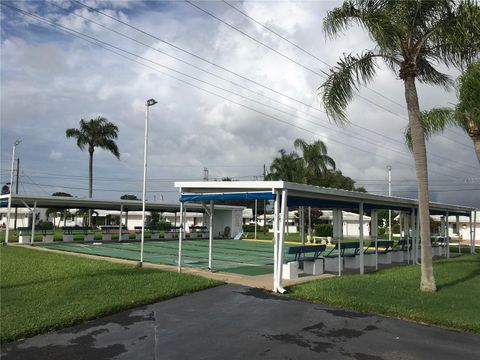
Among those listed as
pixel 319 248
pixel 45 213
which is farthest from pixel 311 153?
pixel 45 213

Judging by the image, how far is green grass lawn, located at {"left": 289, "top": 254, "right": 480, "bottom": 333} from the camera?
8.70 metres

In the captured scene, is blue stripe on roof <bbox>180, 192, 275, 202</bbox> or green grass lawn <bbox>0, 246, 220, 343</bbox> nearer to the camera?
green grass lawn <bbox>0, 246, 220, 343</bbox>

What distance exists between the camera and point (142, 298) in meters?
9.60

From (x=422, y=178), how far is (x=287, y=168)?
34.4 m

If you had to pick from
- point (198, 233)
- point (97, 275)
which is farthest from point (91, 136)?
point (97, 275)

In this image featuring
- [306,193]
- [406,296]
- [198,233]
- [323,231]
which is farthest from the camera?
[323,231]

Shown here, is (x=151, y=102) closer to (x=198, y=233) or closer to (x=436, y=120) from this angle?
(x=436, y=120)

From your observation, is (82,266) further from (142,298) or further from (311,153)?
(311,153)

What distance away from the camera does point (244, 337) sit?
23.5 ft

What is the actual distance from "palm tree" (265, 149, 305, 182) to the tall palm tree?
2.65 feet

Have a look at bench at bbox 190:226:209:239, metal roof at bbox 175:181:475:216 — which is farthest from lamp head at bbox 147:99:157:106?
bench at bbox 190:226:209:239

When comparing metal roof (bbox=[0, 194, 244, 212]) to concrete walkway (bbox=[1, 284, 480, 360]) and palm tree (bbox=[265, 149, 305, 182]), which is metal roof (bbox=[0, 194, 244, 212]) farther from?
concrete walkway (bbox=[1, 284, 480, 360])

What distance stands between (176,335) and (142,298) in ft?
8.42

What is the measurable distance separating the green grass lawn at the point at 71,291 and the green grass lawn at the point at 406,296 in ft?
9.60
